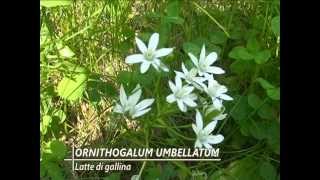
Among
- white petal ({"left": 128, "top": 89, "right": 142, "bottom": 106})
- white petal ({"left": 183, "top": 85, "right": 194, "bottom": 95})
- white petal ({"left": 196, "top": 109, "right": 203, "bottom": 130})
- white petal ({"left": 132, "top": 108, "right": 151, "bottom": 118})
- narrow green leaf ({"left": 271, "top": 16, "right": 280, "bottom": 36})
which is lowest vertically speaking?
white petal ({"left": 196, "top": 109, "right": 203, "bottom": 130})

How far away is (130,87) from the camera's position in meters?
1.97

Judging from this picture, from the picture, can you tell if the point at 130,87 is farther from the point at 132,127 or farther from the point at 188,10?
the point at 188,10

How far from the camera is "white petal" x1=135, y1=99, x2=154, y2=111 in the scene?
197 cm

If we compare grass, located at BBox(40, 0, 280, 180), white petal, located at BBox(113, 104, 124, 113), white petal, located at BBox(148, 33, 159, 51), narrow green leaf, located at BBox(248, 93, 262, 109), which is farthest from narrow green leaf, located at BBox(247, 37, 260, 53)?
white petal, located at BBox(113, 104, 124, 113)

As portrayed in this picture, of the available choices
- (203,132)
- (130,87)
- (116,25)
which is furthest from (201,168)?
(116,25)

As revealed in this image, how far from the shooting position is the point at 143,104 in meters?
1.97

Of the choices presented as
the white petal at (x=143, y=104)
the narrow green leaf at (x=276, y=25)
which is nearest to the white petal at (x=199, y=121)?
the white petal at (x=143, y=104)

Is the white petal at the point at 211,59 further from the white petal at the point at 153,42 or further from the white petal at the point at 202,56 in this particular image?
the white petal at the point at 153,42

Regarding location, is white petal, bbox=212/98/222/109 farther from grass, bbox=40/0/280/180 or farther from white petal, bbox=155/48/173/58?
white petal, bbox=155/48/173/58

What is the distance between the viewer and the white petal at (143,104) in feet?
6.45

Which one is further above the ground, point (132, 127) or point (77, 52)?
point (77, 52)

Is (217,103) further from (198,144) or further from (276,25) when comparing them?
(276,25)

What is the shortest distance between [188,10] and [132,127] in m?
0.29

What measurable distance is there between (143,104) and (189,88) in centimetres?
11
